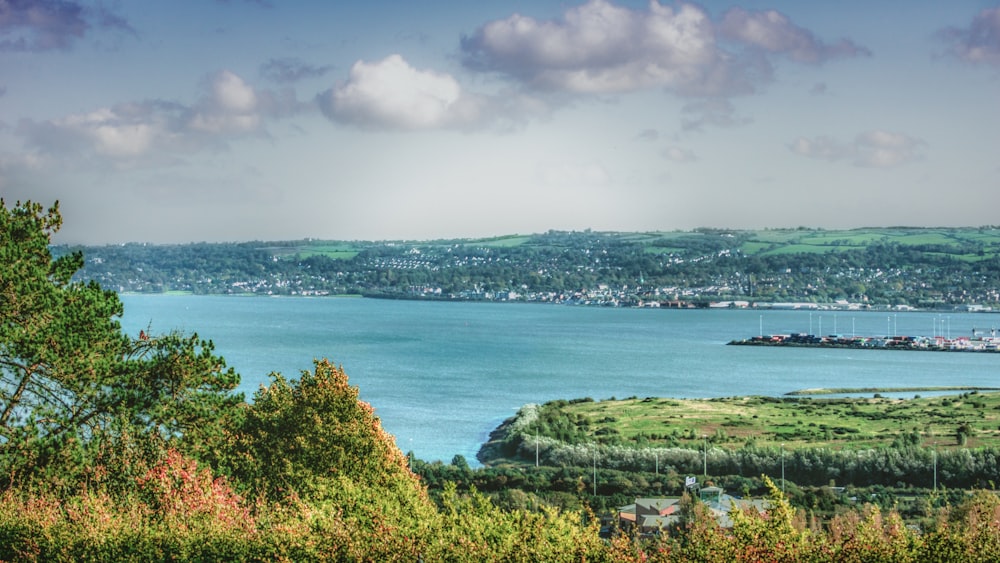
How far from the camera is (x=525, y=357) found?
90125mm

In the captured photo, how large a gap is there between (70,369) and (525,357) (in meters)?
77.0

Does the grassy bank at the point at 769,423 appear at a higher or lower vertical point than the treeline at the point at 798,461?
lower

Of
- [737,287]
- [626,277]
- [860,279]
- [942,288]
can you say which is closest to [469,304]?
[626,277]

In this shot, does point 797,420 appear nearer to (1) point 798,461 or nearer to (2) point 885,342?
(1) point 798,461

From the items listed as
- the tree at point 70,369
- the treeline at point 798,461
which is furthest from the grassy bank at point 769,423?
the tree at point 70,369

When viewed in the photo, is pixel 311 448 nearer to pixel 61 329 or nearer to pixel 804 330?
pixel 61 329

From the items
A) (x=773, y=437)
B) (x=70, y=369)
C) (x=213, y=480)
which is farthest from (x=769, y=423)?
(x=70, y=369)

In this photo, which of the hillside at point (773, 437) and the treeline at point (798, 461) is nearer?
the treeline at point (798, 461)

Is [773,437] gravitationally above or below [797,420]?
above

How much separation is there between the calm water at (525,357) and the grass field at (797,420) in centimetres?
613

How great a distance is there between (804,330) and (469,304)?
75.3 m

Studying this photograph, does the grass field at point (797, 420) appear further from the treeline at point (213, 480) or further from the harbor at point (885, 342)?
the harbor at point (885, 342)

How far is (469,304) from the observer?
192 metres

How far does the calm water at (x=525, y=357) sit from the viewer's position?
198ft
